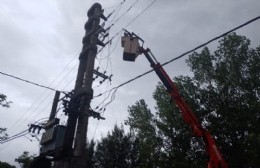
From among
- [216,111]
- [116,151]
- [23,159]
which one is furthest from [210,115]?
[23,159]

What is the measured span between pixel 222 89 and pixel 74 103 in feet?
57.0

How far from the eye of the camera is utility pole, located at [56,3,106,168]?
37.5 ft

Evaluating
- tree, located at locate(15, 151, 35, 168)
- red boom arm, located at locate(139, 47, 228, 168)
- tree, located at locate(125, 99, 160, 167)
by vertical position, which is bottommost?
red boom arm, located at locate(139, 47, 228, 168)

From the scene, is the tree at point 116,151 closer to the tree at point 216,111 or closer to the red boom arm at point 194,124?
the tree at point 216,111

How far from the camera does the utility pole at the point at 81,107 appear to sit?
11.4 metres

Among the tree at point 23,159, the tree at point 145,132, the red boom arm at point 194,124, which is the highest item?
the tree at point 23,159

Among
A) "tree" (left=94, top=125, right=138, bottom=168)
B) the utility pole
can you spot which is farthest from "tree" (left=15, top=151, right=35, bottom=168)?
the utility pole

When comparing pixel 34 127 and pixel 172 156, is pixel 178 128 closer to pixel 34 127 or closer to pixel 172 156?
pixel 172 156

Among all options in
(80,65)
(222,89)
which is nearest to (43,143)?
(80,65)

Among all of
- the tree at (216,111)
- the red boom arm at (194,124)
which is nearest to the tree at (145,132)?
the tree at (216,111)

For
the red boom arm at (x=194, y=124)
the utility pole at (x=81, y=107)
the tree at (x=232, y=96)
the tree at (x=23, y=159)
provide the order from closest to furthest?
the utility pole at (x=81, y=107) → the red boom arm at (x=194, y=124) → the tree at (x=232, y=96) → the tree at (x=23, y=159)

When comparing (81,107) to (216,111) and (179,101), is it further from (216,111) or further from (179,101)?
(216,111)

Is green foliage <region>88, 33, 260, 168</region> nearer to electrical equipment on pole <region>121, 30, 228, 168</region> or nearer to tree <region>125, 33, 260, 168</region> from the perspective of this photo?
tree <region>125, 33, 260, 168</region>

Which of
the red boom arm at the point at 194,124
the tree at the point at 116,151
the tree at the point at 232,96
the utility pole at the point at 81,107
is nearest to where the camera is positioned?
the utility pole at the point at 81,107
